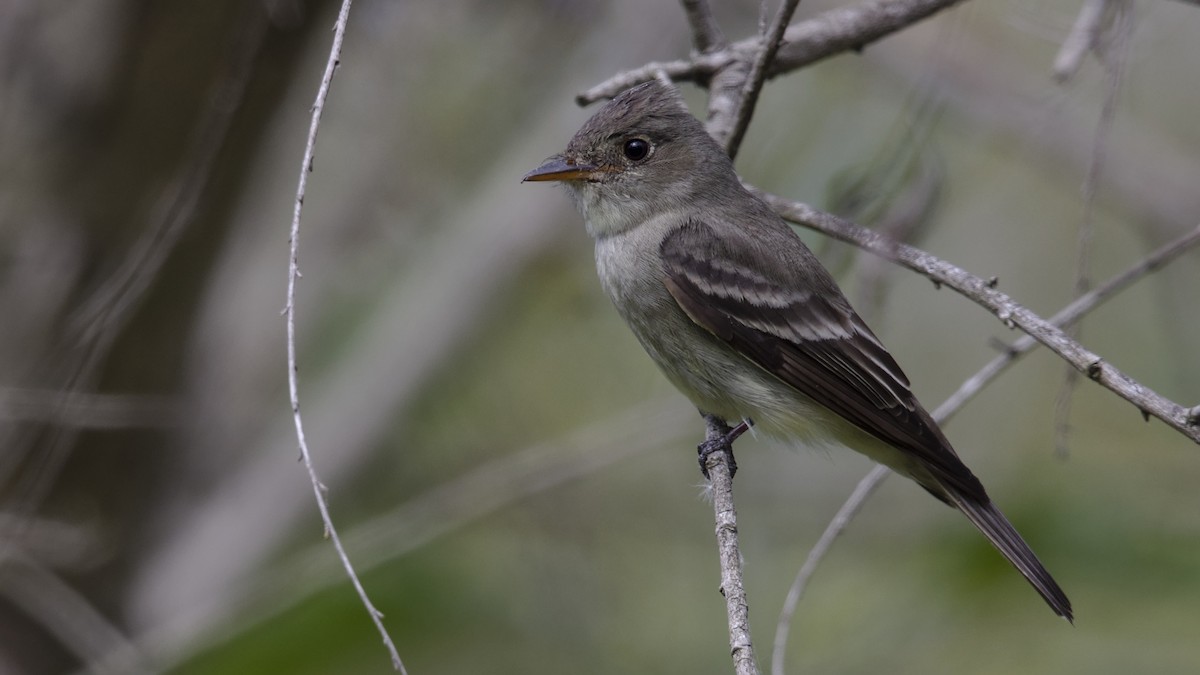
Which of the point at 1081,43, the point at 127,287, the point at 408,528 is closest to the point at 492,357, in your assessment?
the point at 408,528

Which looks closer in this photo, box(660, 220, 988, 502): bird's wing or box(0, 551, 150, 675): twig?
box(660, 220, 988, 502): bird's wing

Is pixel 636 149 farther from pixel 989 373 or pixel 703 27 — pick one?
pixel 989 373

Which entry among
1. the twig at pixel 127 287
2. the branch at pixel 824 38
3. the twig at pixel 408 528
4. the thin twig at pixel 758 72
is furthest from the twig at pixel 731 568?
the twig at pixel 127 287

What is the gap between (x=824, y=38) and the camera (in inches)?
136

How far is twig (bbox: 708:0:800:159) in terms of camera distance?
2.77m

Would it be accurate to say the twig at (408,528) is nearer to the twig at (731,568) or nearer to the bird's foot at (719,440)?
the bird's foot at (719,440)

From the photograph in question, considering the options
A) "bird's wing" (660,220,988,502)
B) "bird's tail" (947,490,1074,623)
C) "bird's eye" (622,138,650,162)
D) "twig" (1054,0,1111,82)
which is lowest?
"bird's tail" (947,490,1074,623)

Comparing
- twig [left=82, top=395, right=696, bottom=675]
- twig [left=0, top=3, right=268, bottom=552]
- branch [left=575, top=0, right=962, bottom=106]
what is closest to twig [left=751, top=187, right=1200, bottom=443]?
branch [left=575, top=0, right=962, bottom=106]

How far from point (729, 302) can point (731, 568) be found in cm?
121

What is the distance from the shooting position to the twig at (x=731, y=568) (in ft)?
6.82

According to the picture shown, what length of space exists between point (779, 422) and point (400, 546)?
154 cm

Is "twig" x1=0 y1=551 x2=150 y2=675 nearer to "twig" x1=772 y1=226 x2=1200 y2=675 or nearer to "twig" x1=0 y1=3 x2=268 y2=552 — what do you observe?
"twig" x1=0 y1=3 x2=268 y2=552

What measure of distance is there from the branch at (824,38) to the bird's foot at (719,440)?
1.02 meters

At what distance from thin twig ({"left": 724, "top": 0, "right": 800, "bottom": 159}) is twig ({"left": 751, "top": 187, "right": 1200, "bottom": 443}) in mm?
322
